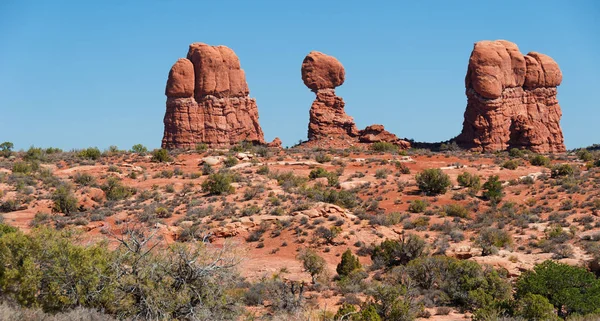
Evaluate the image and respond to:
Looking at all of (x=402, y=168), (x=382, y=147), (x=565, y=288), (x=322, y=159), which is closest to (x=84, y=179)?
(x=322, y=159)

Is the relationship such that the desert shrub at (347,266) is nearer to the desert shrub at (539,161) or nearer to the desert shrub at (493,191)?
the desert shrub at (493,191)

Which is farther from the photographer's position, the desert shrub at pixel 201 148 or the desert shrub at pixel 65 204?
the desert shrub at pixel 201 148

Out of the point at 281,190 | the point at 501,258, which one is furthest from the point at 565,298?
the point at 281,190

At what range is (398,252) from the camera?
70.4 feet

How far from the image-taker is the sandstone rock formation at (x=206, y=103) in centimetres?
5156

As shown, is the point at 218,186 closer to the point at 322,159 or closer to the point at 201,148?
the point at 322,159

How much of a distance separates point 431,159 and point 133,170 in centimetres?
1986

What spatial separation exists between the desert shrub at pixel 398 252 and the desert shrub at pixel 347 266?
1028mm

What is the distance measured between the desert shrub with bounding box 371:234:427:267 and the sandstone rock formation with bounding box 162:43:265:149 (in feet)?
102

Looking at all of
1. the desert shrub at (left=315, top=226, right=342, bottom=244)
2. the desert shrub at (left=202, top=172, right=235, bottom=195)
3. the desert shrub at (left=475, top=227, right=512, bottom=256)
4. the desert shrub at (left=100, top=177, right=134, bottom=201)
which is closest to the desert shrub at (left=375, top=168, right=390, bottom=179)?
the desert shrub at (left=202, top=172, right=235, bottom=195)

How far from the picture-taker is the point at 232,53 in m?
54.2

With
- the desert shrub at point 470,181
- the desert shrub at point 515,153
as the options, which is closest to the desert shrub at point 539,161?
the desert shrub at point 515,153

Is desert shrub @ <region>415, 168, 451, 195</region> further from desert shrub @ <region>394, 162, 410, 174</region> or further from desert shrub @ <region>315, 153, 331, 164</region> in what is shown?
desert shrub @ <region>315, 153, 331, 164</region>

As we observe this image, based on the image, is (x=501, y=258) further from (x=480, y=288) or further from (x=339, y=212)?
(x=339, y=212)
